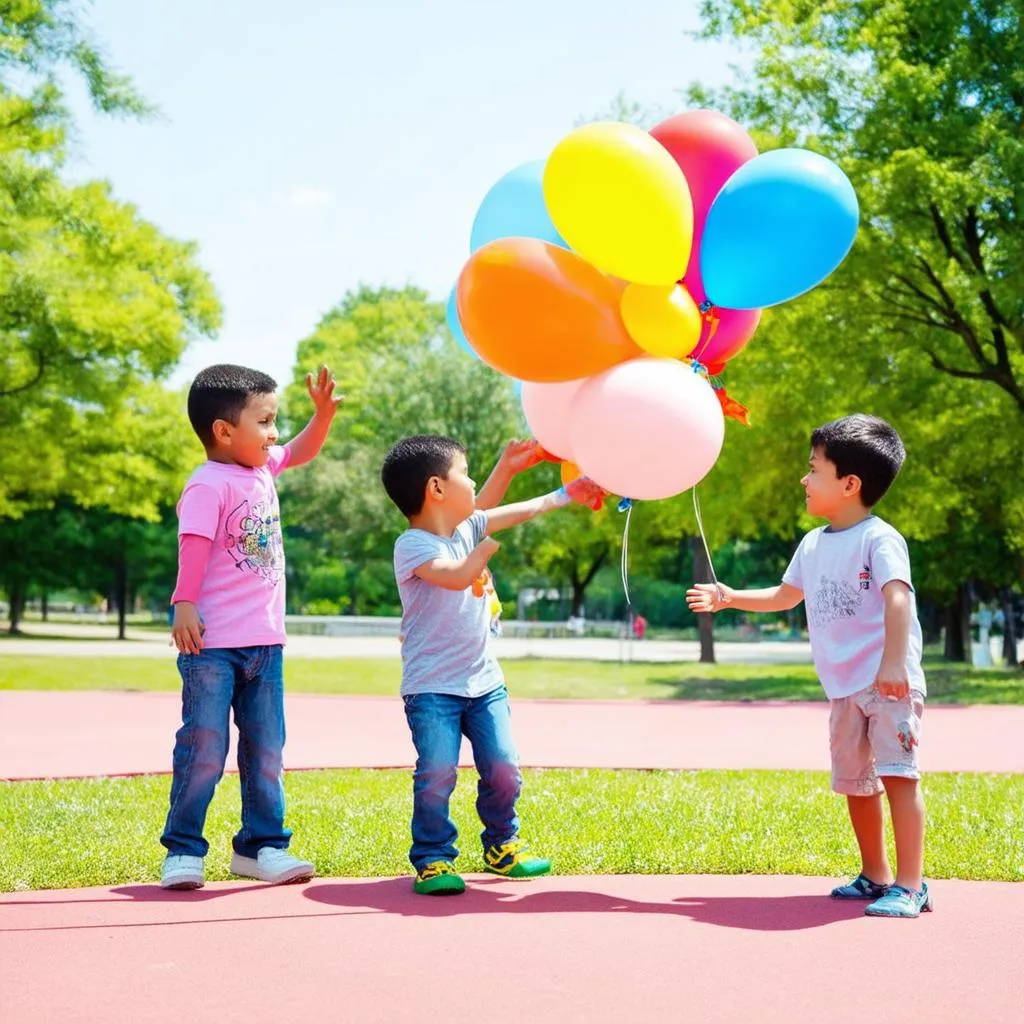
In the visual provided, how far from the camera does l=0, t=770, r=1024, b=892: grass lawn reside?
5.38 metres

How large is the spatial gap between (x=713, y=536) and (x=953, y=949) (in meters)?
22.4

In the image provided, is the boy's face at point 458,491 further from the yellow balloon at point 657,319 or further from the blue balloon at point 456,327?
the yellow balloon at point 657,319

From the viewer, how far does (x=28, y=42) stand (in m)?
18.5

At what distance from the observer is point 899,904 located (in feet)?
14.7

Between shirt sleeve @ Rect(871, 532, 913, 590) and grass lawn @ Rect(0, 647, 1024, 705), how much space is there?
12.6 m

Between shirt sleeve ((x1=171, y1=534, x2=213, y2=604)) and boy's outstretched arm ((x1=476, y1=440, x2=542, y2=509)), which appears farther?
boy's outstretched arm ((x1=476, y1=440, x2=542, y2=509))

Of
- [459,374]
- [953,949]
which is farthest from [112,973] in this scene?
[459,374]

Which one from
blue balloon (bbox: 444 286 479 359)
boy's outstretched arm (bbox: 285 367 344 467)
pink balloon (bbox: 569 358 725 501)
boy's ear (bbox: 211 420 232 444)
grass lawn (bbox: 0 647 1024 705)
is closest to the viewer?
pink balloon (bbox: 569 358 725 501)

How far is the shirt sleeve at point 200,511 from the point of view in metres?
4.92

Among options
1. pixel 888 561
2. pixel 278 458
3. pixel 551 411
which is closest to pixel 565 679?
pixel 278 458

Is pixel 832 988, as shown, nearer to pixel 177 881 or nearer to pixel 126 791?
pixel 177 881

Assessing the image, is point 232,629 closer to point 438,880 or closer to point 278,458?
point 278,458

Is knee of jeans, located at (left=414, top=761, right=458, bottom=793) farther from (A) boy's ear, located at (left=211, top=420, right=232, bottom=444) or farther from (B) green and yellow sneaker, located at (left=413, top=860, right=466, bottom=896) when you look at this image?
(A) boy's ear, located at (left=211, top=420, right=232, bottom=444)

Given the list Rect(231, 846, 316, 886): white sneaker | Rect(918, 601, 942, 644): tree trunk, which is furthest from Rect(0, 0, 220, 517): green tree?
Rect(918, 601, 942, 644): tree trunk
